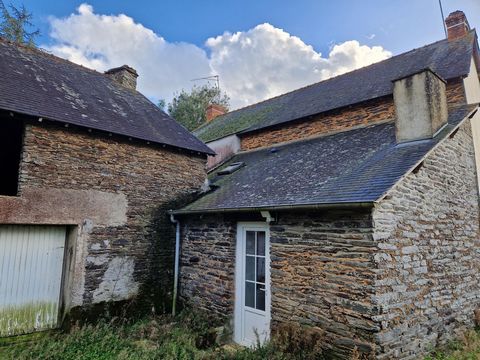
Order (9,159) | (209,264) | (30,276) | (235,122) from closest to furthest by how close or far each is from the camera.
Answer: (30,276) < (209,264) < (9,159) < (235,122)

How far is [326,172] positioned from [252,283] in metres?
2.78

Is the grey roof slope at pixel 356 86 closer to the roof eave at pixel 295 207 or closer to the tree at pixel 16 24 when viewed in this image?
the roof eave at pixel 295 207

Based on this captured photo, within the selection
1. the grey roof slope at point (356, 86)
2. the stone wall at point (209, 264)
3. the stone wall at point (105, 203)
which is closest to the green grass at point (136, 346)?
the stone wall at point (209, 264)

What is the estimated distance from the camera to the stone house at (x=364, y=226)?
460 centimetres

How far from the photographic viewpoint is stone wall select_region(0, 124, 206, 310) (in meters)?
6.22

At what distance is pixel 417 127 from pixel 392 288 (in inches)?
135

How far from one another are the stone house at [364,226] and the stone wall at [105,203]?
0.74 metres

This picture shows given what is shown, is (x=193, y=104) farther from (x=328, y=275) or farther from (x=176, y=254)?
(x=328, y=275)

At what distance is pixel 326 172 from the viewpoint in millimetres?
6477

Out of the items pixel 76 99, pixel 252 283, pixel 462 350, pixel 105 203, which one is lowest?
pixel 462 350

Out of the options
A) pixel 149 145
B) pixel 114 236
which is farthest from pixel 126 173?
pixel 114 236

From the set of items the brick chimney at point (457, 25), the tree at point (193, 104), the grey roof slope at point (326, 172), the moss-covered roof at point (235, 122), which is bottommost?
the grey roof slope at point (326, 172)

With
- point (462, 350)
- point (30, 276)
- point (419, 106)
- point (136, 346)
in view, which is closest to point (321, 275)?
point (462, 350)

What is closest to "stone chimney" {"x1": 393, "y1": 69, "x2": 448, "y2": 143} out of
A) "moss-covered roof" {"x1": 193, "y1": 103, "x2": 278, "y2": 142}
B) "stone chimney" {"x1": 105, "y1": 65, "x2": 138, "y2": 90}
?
"moss-covered roof" {"x1": 193, "y1": 103, "x2": 278, "y2": 142}
